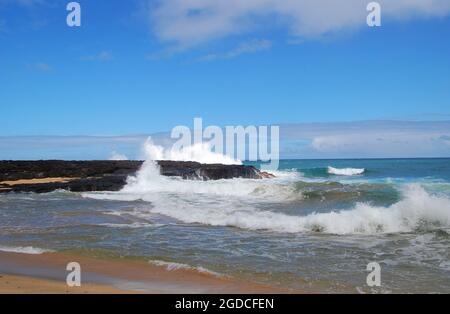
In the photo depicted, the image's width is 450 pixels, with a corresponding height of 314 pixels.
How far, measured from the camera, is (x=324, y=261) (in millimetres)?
8242

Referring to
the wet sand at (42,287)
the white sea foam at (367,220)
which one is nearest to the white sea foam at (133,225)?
Answer: the white sea foam at (367,220)

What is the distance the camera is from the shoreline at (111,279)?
6309 millimetres

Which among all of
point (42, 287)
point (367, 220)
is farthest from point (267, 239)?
point (42, 287)

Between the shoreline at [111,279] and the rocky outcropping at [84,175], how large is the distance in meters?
17.6

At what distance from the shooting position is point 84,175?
3253 centimetres

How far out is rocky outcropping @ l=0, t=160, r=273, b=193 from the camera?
2597 centimetres

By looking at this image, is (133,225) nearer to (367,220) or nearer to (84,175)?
(367,220)

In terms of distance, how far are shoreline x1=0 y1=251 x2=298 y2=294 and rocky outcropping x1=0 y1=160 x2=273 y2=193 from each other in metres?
17.6

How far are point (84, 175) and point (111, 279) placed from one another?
87.2 feet

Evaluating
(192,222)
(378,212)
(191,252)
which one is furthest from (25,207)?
(378,212)

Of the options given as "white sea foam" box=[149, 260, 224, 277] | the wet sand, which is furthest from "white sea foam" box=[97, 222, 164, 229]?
the wet sand

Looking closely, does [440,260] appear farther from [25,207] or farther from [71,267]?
[25,207]

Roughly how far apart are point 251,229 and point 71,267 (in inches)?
209
